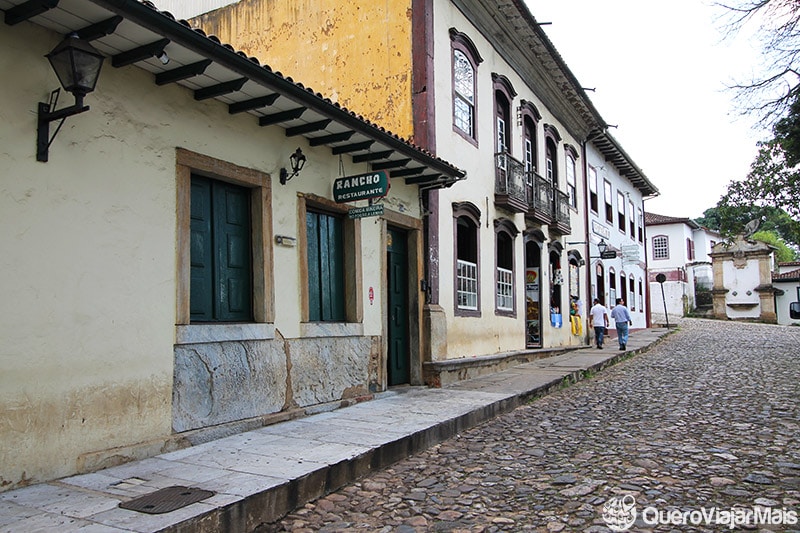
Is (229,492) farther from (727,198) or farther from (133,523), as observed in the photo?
(727,198)

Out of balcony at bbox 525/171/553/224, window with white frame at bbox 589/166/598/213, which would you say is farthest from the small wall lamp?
window with white frame at bbox 589/166/598/213

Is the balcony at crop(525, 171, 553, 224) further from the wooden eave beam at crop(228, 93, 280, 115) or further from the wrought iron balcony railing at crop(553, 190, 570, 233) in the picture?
the wooden eave beam at crop(228, 93, 280, 115)

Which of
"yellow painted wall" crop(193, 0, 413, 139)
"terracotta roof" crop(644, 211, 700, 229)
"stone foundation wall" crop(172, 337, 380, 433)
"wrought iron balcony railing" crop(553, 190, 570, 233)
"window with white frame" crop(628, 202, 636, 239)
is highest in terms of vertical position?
"terracotta roof" crop(644, 211, 700, 229)

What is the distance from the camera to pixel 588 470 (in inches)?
210

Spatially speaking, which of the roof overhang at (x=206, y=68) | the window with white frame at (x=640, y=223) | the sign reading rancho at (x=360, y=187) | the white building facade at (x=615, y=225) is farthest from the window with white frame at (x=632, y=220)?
the sign reading rancho at (x=360, y=187)

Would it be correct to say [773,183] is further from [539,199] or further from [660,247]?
[660,247]

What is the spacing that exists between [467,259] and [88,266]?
8.13 m

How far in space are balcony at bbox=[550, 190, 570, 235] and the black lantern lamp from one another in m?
12.8

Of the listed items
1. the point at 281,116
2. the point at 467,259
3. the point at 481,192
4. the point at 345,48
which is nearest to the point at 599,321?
the point at 467,259

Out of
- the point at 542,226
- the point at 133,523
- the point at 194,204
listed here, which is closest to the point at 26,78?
the point at 194,204

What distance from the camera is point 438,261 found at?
10.4 m

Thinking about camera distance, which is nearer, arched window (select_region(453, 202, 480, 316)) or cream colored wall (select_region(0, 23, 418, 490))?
cream colored wall (select_region(0, 23, 418, 490))

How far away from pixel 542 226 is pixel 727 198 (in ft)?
40.1

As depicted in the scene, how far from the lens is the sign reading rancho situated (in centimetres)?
736
